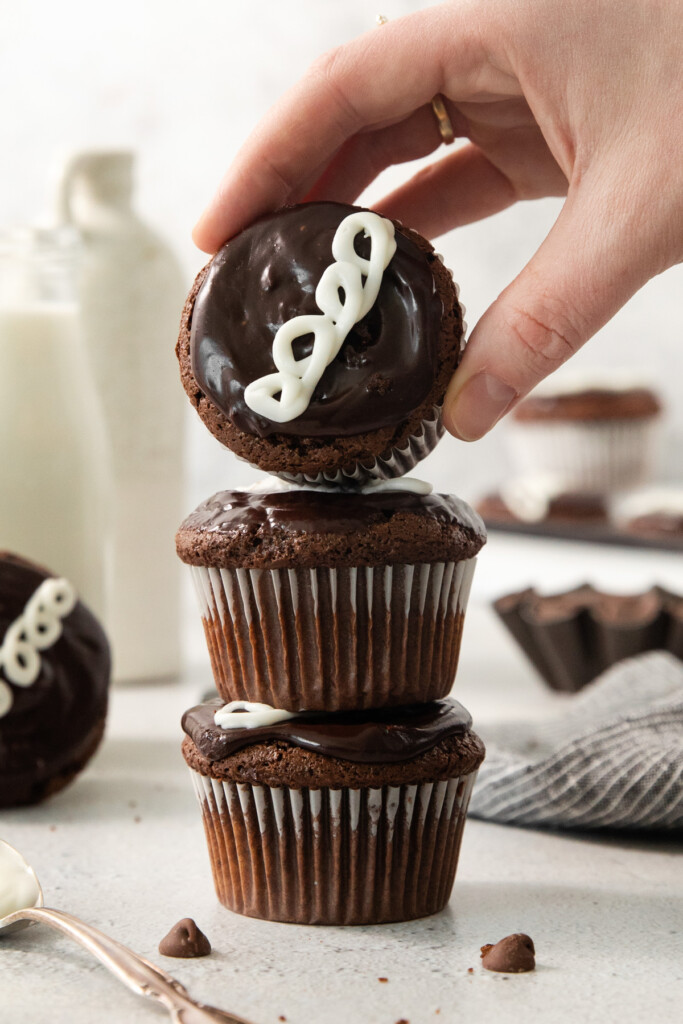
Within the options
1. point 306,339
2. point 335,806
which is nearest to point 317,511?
point 306,339

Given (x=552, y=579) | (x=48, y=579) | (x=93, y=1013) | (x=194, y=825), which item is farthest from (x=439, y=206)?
(x=552, y=579)

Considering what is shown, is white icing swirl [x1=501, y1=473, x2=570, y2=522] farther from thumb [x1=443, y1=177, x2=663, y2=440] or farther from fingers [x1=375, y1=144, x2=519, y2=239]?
thumb [x1=443, y1=177, x2=663, y2=440]

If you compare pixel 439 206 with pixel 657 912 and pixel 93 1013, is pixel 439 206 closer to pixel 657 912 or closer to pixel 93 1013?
pixel 657 912

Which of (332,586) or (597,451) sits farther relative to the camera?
(597,451)

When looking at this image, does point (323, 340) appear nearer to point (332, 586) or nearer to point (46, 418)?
point (332, 586)

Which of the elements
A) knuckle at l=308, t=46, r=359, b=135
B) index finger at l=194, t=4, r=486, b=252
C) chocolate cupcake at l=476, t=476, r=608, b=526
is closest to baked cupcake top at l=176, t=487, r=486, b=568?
index finger at l=194, t=4, r=486, b=252

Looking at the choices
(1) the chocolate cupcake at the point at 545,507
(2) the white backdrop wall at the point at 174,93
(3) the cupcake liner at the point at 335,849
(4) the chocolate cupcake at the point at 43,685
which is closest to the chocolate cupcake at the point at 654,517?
(1) the chocolate cupcake at the point at 545,507
